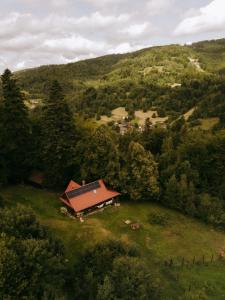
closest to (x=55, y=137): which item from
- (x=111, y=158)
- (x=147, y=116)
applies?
(x=111, y=158)

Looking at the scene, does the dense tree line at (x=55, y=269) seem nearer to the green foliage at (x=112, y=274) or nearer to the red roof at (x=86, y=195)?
the green foliage at (x=112, y=274)

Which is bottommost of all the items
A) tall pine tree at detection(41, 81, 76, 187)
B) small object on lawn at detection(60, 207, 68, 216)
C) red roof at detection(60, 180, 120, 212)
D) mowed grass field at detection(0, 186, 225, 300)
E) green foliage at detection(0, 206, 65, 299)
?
mowed grass field at detection(0, 186, 225, 300)

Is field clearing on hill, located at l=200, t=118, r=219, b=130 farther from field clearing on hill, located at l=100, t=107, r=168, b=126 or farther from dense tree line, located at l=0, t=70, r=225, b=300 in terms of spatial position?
→ dense tree line, located at l=0, t=70, r=225, b=300

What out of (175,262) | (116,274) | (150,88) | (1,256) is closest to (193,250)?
(175,262)

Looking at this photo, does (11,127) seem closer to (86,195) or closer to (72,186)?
(72,186)

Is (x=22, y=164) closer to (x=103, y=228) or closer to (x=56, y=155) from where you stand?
(x=56, y=155)

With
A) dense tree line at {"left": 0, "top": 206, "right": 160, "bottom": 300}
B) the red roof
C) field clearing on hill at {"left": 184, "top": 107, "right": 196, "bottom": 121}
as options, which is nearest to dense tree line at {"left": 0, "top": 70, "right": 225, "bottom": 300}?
dense tree line at {"left": 0, "top": 206, "right": 160, "bottom": 300}

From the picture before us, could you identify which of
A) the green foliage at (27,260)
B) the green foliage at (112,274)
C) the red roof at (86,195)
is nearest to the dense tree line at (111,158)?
the green foliage at (112,274)
